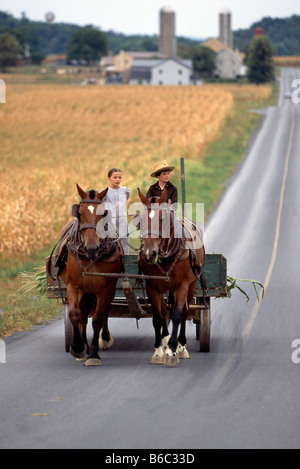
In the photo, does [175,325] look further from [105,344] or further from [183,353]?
[105,344]

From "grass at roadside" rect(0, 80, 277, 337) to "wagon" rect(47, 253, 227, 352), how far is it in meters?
2.22

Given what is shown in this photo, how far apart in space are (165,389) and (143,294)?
102 inches

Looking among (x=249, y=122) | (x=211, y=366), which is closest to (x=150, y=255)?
(x=211, y=366)

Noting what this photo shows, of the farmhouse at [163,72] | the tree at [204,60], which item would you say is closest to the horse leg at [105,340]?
the farmhouse at [163,72]

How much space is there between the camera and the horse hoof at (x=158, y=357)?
474 inches

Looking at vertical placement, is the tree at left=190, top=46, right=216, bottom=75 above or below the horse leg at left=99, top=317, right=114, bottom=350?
above

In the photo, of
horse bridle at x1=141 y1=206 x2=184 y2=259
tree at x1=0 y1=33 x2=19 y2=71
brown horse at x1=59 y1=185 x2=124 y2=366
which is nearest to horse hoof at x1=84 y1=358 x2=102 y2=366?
brown horse at x1=59 y1=185 x2=124 y2=366

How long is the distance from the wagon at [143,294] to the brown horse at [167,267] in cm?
33

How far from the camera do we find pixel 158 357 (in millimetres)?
12070

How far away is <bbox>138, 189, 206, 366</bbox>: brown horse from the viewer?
11531 mm

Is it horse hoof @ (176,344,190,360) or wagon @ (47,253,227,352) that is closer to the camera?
horse hoof @ (176,344,190,360)

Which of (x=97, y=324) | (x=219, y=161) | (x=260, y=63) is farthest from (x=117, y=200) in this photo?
(x=260, y=63)

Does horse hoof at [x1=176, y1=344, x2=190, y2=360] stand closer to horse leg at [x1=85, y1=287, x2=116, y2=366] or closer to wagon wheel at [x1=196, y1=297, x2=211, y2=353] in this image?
wagon wheel at [x1=196, y1=297, x2=211, y2=353]

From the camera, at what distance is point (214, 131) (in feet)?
175
